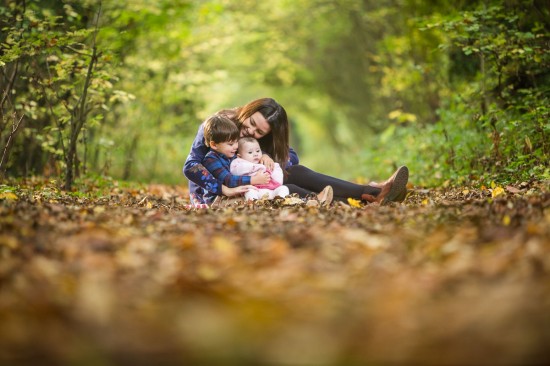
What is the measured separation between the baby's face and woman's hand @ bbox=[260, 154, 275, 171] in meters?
0.06

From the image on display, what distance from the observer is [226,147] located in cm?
566

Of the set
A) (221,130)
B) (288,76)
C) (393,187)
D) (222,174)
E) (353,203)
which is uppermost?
(288,76)

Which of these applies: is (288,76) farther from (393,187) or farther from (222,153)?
(393,187)

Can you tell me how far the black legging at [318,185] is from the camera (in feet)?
18.5

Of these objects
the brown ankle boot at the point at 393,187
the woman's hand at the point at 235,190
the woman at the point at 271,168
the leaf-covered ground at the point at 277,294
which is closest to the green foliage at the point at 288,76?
the brown ankle boot at the point at 393,187

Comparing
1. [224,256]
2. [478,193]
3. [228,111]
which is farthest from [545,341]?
[228,111]

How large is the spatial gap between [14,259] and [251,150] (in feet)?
11.1

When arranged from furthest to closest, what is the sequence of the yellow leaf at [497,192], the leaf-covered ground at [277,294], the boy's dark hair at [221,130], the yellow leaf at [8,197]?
the boy's dark hair at [221,130], the yellow leaf at [497,192], the yellow leaf at [8,197], the leaf-covered ground at [277,294]

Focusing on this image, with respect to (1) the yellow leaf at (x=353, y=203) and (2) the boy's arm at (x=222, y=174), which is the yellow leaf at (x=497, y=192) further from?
(2) the boy's arm at (x=222, y=174)

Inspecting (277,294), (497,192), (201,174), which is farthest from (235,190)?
(277,294)

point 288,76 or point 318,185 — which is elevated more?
point 288,76

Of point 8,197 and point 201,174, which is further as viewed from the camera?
point 201,174

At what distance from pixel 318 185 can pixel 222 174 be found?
98 cm

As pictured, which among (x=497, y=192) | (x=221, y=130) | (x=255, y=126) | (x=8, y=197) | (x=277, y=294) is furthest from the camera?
(x=255, y=126)
